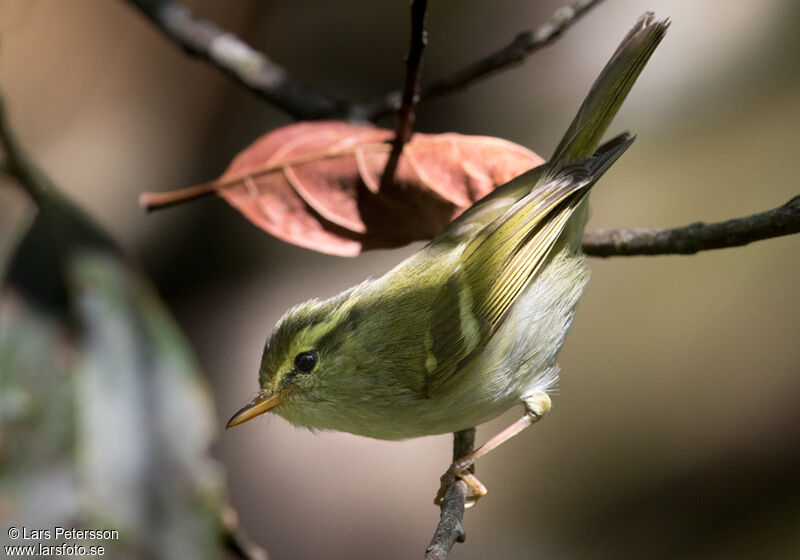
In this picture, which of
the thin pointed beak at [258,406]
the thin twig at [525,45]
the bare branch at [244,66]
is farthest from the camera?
the bare branch at [244,66]

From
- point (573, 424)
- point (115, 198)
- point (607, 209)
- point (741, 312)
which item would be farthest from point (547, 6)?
point (115, 198)

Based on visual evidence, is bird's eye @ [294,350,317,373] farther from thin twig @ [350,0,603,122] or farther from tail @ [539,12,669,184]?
thin twig @ [350,0,603,122]

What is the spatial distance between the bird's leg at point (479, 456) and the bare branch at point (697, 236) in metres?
0.41

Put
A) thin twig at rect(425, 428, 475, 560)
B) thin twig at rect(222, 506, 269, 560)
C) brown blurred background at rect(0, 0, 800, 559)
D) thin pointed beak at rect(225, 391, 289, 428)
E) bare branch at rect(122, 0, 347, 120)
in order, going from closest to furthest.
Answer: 1. thin twig at rect(425, 428, 475, 560)
2. thin pointed beak at rect(225, 391, 289, 428)
3. thin twig at rect(222, 506, 269, 560)
4. bare branch at rect(122, 0, 347, 120)
5. brown blurred background at rect(0, 0, 800, 559)

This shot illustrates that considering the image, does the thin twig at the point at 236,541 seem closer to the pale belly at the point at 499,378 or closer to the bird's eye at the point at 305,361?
the pale belly at the point at 499,378

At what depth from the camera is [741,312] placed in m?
3.21

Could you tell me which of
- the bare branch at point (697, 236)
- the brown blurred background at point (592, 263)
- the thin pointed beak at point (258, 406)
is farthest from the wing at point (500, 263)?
the brown blurred background at point (592, 263)

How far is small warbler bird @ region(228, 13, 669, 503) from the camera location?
1968 millimetres

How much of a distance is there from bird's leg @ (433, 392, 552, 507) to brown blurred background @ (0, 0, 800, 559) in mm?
940

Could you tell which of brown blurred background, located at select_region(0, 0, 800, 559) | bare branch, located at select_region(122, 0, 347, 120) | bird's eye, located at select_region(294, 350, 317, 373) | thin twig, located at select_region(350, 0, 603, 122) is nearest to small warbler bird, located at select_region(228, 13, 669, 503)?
bird's eye, located at select_region(294, 350, 317, 373)

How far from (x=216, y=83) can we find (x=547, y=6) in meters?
1.59

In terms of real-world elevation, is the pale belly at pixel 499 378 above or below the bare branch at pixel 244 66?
below

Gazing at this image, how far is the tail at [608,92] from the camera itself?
2064 mm

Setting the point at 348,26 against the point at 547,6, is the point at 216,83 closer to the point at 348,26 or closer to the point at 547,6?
Answer: the point at 348,26
